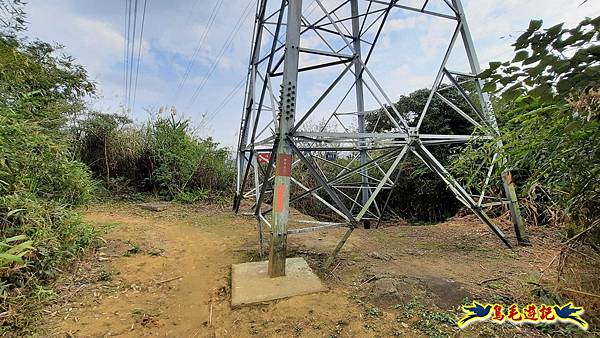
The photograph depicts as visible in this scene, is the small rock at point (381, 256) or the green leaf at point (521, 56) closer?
the green leaf at point (521, 56)

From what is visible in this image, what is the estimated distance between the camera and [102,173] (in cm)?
799

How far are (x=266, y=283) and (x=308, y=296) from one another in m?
0.45

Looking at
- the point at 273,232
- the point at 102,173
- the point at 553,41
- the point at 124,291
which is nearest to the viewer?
the point at 553,41

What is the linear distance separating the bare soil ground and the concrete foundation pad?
9cm

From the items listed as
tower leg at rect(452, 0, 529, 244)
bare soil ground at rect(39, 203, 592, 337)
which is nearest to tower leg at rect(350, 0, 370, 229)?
bare soil ground at rect(39, 203, 592, 337)

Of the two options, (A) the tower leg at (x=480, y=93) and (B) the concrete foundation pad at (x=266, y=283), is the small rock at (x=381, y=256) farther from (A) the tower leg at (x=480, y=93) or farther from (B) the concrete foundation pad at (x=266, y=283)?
(A) the tower leg at (x=480, y=93)

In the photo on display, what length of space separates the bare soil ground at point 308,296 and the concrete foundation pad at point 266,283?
89 mm

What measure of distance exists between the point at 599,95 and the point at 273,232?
2457 millimetres

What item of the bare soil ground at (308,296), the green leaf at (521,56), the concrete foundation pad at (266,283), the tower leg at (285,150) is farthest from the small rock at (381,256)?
the green leaf at (521,56)

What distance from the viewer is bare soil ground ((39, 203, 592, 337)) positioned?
6.48 feet

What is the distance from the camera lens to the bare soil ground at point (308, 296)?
198 centimetres

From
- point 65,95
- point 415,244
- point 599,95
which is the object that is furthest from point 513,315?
point 65,95

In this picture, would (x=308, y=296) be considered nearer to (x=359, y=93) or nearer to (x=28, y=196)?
(x=28, y=196)

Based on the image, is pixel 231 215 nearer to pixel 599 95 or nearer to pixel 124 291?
pixel 124 291
